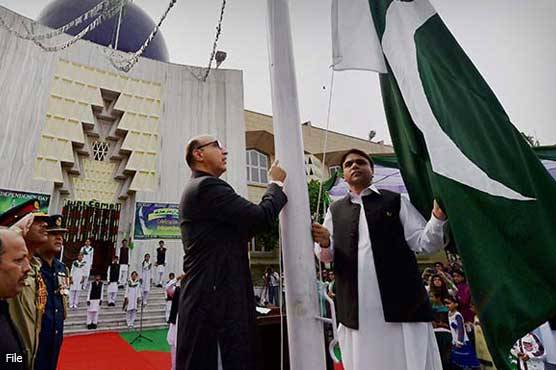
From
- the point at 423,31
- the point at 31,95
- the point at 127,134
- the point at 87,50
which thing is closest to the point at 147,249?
the point at 127,134

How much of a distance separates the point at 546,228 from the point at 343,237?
0.94 m

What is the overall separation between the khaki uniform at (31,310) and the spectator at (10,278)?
2.60ft

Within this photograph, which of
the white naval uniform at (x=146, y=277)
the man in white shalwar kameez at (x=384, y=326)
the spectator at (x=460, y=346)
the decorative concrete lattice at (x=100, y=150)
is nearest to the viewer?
the man in white shalwar kameez at (x=384, y=326)

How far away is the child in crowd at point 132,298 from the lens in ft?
32.4

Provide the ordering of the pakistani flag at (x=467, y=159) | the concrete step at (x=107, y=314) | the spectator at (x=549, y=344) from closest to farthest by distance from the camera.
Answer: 1. the pakistani flag at (x=467, y=159)
2. the spectator at (x=549, y=344)
3. the concrete step at (x=107, y=314)

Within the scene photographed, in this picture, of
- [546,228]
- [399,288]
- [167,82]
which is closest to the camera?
[546,228]

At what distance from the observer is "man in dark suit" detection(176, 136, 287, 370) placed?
1453 mm

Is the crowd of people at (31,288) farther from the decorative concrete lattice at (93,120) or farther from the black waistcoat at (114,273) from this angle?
the decorative concrete lattice at (93,120)

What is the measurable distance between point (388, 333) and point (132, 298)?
10104 millimetres

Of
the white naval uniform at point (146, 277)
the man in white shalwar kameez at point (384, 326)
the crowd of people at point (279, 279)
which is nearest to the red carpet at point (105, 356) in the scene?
the white naval uniform at point (146, 277)

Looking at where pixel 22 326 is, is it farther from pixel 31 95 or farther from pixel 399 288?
pixel 31 95

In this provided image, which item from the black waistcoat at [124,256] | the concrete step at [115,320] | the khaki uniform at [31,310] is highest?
the black waistcoat at [124,256]

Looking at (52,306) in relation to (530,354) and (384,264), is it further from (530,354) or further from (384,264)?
(530,354)

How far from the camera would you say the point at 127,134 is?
1318 cm
